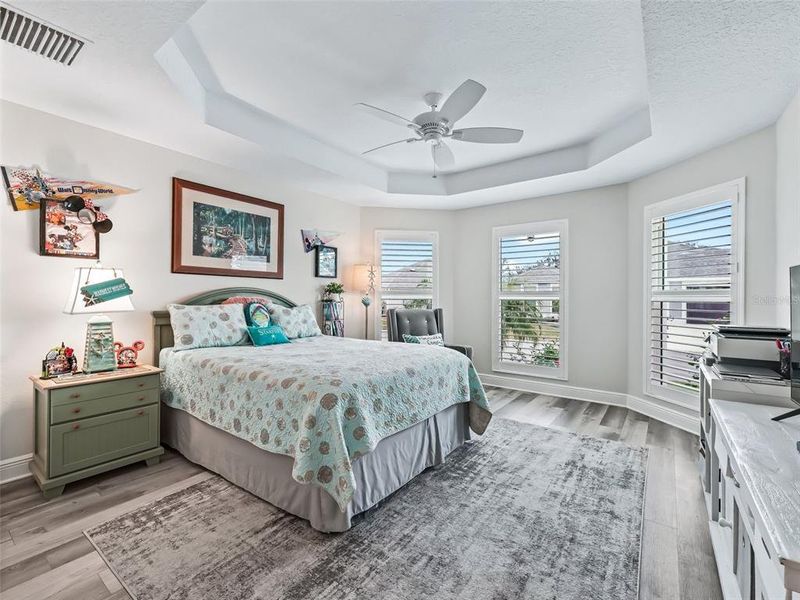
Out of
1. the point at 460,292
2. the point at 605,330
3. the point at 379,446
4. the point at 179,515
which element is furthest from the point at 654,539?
the point at 460,292

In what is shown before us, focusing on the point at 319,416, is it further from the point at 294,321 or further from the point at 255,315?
the point at 294,321

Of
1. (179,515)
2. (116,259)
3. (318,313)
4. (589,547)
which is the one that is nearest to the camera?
(589,547)

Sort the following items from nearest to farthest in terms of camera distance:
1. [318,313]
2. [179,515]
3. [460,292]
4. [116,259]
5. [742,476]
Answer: [742,476]
[179,515]
[116,259]
[318,313]
[460,292]

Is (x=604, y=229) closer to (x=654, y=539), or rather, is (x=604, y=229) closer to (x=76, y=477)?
(x=654, y=539)

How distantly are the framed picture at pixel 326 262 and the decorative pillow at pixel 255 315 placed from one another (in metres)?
1.17

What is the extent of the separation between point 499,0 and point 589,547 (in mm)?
2798

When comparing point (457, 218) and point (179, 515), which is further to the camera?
point (457, 218)

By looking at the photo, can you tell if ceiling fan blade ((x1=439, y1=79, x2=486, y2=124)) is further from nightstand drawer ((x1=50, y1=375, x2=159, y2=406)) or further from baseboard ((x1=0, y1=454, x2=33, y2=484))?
baseboard ((x1=0, y1=454, x2=33, y2=484))

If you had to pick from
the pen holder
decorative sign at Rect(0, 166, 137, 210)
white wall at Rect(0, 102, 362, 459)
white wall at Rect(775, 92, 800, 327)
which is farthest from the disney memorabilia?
white wall at Rect(775, 92, 800, 327)

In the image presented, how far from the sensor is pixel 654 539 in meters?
1.96

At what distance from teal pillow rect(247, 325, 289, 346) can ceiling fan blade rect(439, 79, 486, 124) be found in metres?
2.35

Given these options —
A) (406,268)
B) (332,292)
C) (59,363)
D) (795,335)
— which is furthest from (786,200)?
(59,363)

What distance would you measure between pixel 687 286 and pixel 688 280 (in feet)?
0.20

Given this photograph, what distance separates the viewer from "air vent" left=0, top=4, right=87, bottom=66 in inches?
71.2
